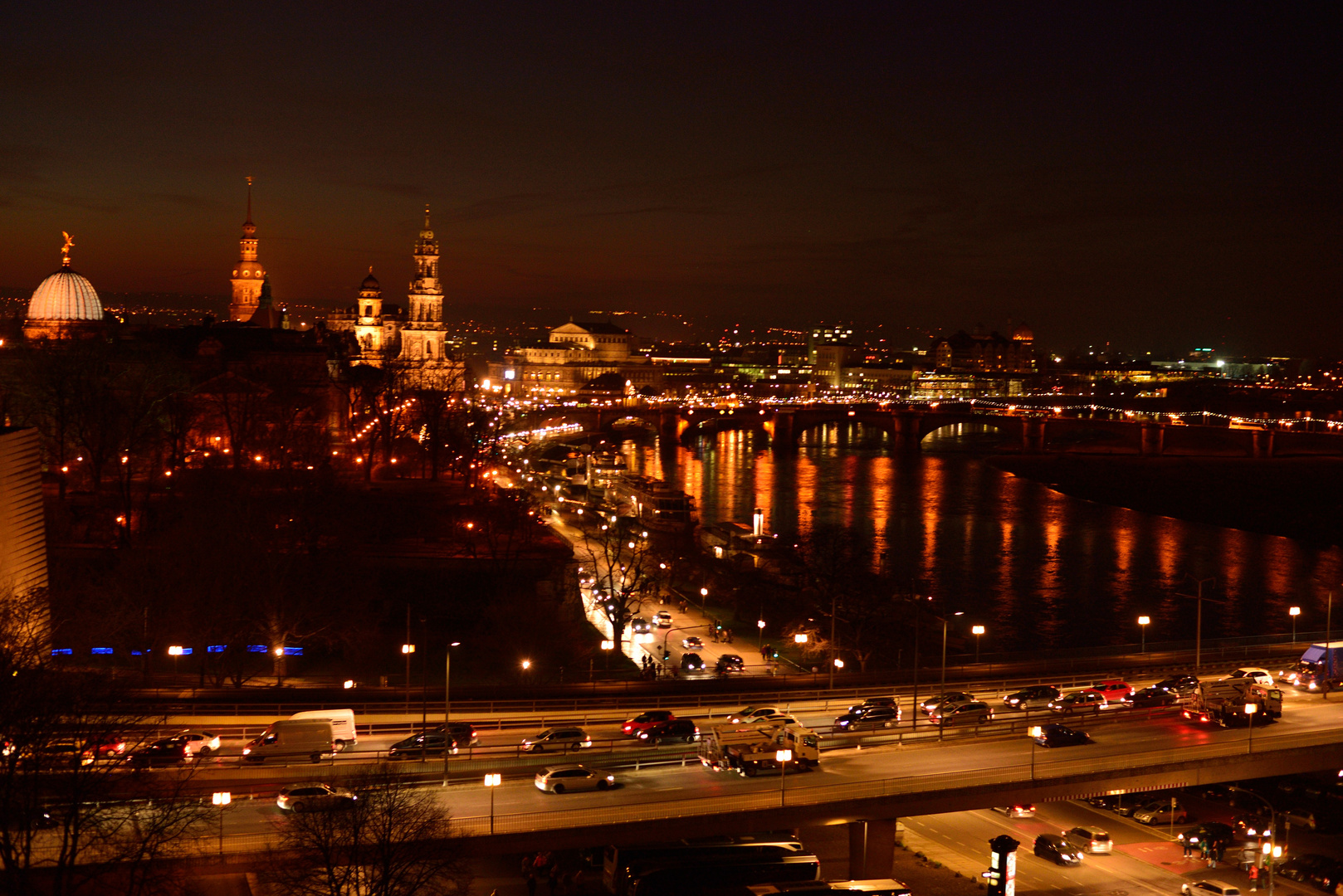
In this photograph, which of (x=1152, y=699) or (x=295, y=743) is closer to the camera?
(x=295, y=743)

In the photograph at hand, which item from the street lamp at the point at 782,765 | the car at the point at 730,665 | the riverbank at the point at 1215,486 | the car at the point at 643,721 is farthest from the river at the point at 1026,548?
the street lamp at the point at 782,765

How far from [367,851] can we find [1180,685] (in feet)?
30.3

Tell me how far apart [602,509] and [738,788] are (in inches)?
837

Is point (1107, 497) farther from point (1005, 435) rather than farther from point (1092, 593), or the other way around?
point (1005, 435)

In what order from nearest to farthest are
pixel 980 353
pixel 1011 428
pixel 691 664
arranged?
pixel 691 664, pixel 1011 428, pixel 980 353

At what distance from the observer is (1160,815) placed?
40.7ft

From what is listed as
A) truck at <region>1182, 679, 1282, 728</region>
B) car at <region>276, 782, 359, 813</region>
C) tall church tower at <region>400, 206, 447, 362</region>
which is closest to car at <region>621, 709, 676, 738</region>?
car at <region>276, 782, 359, 813</region>

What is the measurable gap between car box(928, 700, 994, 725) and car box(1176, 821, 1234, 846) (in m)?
2.13

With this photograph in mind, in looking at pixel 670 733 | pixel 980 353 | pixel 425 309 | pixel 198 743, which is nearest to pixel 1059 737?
pixel 670 733

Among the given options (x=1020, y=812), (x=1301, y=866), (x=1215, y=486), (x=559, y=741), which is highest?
(x=1215, y=486)

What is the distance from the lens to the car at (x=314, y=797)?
843cm

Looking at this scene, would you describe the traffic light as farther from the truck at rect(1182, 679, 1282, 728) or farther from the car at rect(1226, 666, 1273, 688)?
the car at rect(1226, 666, 1273, 688)

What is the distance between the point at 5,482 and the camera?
11336 mm

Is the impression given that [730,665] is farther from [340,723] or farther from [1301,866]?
[1301,866]
